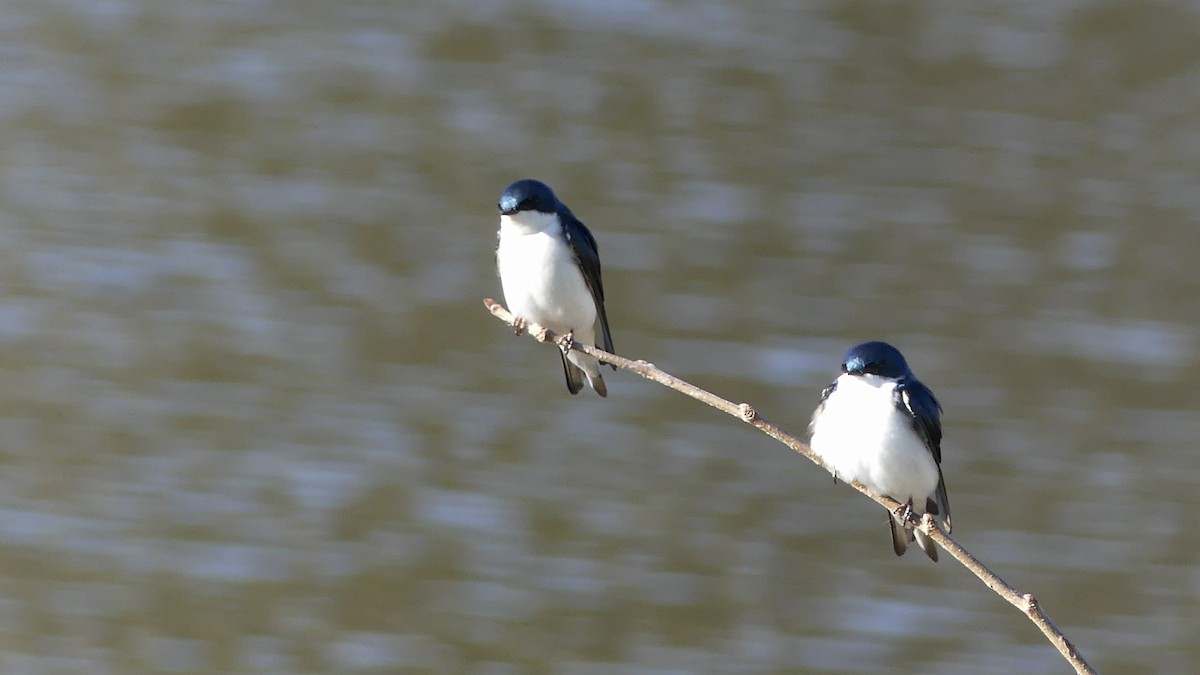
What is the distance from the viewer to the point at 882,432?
386 centimetres

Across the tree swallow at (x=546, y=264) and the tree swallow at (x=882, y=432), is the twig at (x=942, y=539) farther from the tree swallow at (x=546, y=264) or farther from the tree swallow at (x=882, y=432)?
the tree swallow at (x=546, y=264)

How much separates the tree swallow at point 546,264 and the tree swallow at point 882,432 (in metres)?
0.80

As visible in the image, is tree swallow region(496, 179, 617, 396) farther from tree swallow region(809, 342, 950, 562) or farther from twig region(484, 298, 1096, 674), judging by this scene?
twig region(484, 298, 1096, 674)

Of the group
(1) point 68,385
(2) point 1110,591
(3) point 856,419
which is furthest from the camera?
(1) point 68,385

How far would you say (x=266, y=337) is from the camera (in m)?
8.09

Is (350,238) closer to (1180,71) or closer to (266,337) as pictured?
(266,337)

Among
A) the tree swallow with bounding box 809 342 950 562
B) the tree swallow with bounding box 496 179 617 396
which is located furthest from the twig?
the tree swallow with bounding box 496 179 617 396

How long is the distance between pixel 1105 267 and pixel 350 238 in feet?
11.1

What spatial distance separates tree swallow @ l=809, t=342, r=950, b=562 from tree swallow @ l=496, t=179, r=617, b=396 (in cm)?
80

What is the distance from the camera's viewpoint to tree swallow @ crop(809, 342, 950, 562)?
12.6 feet

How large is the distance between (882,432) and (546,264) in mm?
1026

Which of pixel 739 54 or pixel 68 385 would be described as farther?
pixel 739 54

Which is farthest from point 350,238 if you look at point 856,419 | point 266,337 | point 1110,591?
point 856,419

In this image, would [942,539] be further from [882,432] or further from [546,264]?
[546,264]
